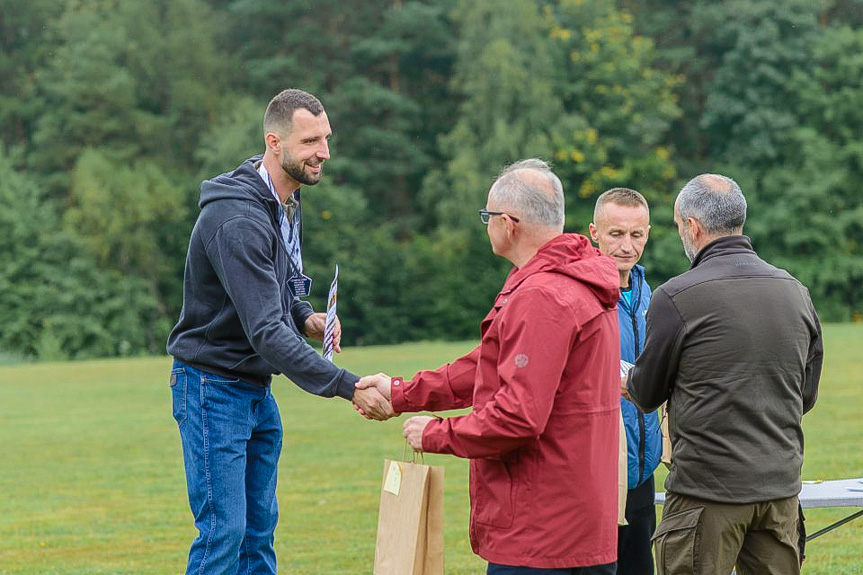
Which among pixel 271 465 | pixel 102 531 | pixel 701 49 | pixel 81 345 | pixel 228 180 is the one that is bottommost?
pixel 81 345

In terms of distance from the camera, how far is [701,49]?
5209 centimetres

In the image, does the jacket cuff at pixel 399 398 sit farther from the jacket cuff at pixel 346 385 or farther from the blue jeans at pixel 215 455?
the blue jeans at pixel 215 455

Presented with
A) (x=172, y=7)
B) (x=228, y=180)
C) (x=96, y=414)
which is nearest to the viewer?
Result: (x=228, y=180)

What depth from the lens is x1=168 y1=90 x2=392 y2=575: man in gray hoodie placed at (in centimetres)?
488

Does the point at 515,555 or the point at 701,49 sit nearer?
the point at 515,555

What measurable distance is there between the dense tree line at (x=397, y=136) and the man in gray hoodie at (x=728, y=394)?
41.6m

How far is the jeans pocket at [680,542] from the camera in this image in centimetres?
451

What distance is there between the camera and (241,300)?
484 cm

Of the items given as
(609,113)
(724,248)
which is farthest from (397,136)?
(724,248)

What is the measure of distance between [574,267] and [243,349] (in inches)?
68.2

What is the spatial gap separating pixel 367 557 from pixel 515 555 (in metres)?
5.19

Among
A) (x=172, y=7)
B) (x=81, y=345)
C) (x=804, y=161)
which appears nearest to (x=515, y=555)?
(x=81, y=345)

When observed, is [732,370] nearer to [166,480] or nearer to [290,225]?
[290,225]

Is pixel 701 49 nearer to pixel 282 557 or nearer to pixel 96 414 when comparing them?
pixel 96 414
